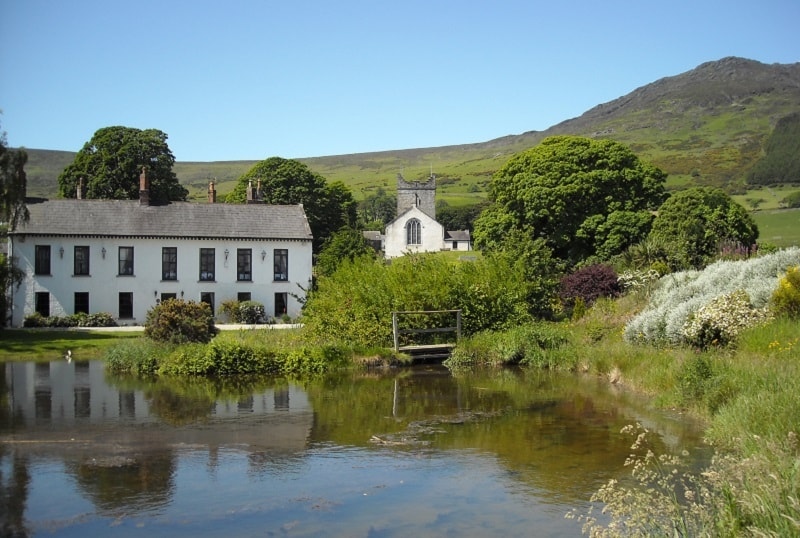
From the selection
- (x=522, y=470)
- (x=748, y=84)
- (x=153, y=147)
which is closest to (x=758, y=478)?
(x=522, y=470)

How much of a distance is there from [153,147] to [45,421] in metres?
46.5

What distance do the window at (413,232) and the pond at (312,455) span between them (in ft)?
268

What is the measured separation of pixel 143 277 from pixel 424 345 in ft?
60.2

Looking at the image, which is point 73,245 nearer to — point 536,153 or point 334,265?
point 334,265

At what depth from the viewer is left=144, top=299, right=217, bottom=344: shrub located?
27.3 meters

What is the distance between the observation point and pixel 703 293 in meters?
25.2

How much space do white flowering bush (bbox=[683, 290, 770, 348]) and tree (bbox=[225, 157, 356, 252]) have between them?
52.4 meters

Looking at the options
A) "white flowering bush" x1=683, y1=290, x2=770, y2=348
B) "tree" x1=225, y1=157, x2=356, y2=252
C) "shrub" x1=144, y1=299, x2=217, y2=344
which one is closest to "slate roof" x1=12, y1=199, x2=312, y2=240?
"shrub" x1=144, y1=299, x2=217, y2=344

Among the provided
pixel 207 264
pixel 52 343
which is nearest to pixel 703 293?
pixel 52 343

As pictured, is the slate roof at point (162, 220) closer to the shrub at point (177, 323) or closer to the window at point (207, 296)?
the window at point (207, 296)

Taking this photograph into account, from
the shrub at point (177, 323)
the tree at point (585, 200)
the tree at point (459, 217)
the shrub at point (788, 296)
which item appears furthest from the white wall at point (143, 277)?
the tree at point (459, 217)

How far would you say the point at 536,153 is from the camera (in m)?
51.8

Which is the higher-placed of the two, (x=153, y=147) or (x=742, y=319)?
(x=153, y=147)

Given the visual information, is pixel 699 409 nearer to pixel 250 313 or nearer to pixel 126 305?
pixel 250 313
